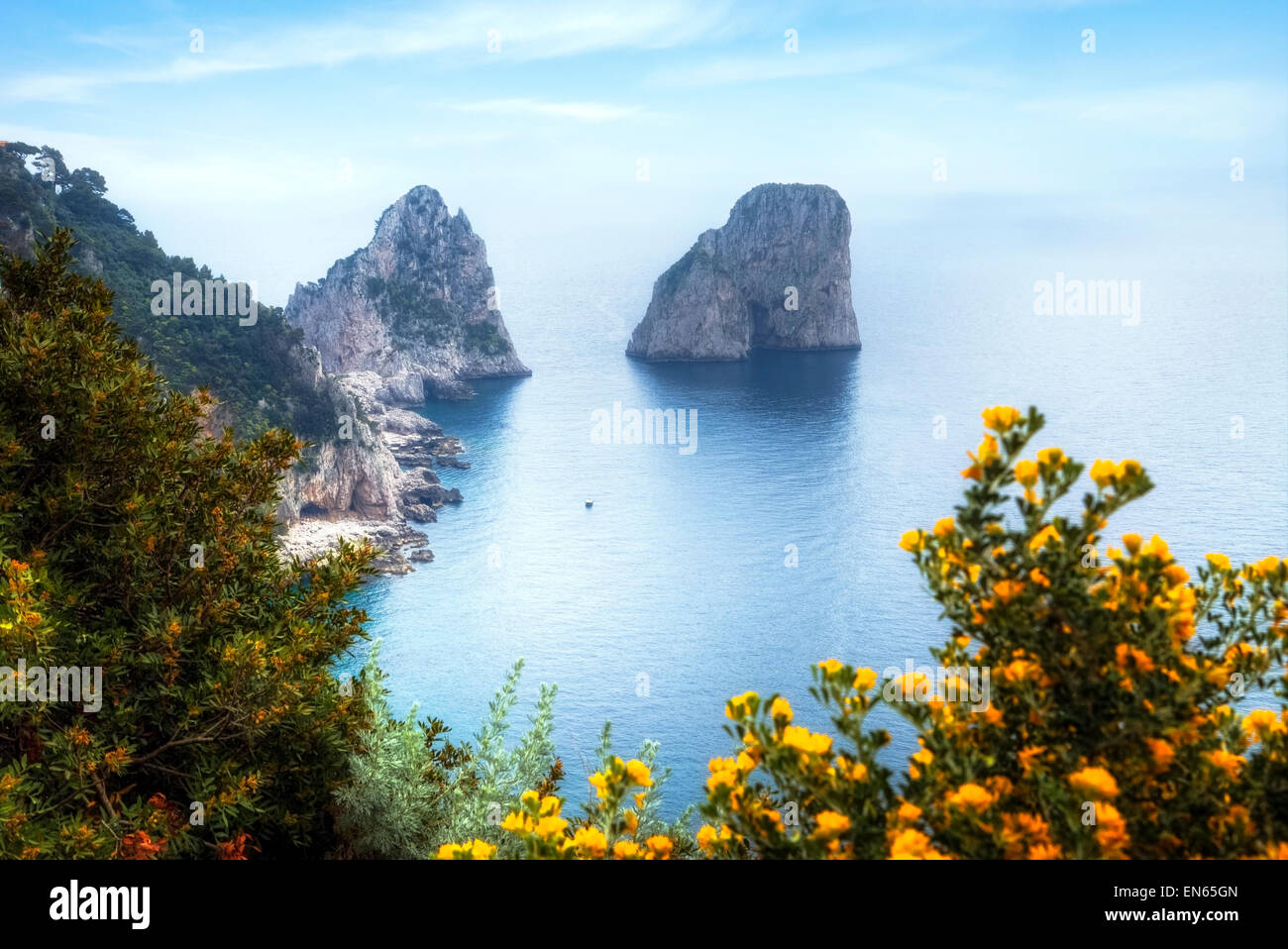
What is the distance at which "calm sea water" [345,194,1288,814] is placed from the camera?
5141cm

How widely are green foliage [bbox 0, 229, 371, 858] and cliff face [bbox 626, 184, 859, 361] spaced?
12877 centimetres

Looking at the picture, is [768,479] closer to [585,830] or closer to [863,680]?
[585,830]

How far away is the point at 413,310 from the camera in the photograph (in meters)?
125


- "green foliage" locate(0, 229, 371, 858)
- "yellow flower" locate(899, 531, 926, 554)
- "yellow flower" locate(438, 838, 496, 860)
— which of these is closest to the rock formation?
"green foliage" locate(0, 229, 371, 858)

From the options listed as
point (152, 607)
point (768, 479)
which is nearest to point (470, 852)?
point (152, 607)

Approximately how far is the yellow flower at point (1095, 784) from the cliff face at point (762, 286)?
439 feet

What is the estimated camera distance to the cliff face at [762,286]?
136375 millimetres

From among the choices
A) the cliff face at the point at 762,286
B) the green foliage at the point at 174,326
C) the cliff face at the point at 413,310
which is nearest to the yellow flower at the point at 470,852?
the green foliage at the point at 174,326

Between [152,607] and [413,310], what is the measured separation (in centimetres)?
12158

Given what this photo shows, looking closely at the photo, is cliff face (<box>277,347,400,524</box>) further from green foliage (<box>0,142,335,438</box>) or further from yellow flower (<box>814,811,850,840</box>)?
yellow flower (<box>814,811,850,840</box>)
